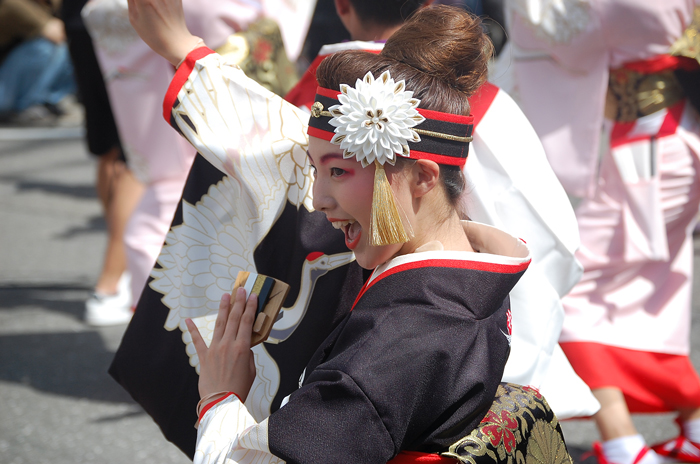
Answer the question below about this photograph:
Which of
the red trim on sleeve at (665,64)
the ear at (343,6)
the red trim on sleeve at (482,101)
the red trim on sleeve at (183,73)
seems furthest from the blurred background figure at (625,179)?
the red trim on sleeve at (183,73)

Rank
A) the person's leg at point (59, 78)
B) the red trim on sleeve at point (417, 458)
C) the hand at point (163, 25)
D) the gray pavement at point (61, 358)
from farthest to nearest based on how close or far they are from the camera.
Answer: the person's leg at point (59, 78), the gray pavement at point (61, 358), the hand at point (163, 25), the red trim on sleeve at point (417, 458)

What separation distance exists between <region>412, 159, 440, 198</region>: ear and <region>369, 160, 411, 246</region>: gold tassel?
6 cm

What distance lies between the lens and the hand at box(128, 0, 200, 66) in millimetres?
1287

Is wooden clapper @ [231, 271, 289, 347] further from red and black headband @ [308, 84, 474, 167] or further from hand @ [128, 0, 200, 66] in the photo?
hand @ [128, 0, 200, 66]

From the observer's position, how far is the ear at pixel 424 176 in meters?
1.10

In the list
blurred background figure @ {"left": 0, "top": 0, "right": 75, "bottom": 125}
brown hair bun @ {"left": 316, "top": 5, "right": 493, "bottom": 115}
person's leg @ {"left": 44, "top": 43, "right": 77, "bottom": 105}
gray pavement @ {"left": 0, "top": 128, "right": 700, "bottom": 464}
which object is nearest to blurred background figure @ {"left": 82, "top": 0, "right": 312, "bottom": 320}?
gray pavement @ {"left": 0, "top": 128, "right": 700, "bottom": 464}

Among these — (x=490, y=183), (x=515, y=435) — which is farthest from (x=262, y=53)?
(x=515, y=435)

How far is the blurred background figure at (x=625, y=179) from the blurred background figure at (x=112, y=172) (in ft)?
6.32

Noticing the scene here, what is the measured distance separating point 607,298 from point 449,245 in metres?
1.37

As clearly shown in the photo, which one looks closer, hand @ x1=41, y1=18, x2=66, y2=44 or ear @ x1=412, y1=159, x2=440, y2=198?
ear @ x1=412, y1=159, x2=440, y2=198

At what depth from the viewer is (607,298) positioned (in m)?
2.34

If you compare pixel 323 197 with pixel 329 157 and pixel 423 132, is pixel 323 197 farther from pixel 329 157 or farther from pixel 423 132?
pixel 423 132

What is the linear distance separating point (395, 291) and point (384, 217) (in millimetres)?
113

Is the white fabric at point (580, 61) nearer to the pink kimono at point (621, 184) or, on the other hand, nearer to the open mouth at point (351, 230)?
the pink kimono at point (621, 184)
